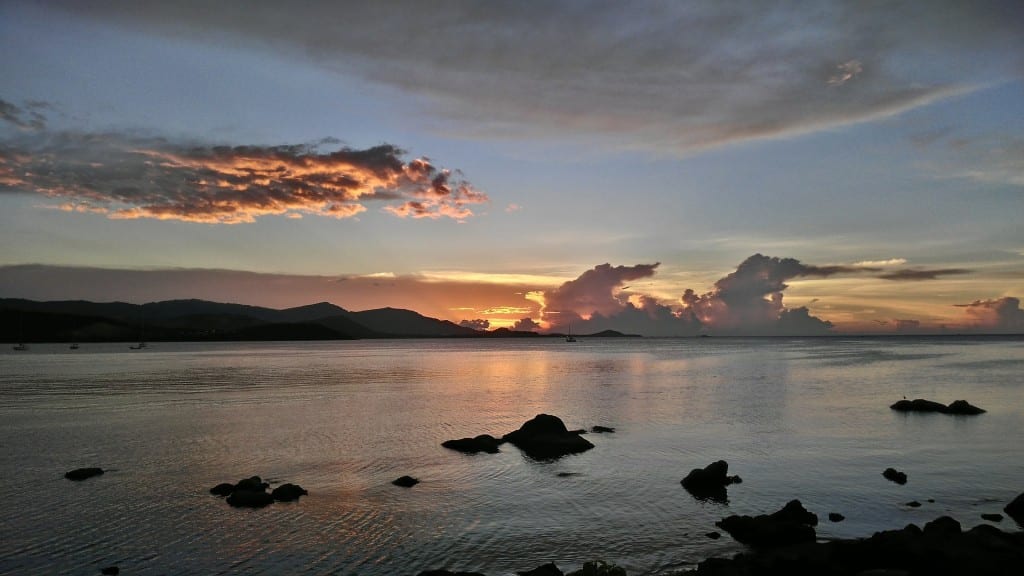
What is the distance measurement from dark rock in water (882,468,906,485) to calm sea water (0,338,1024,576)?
1.91 feet

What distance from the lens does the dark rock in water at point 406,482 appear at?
33.0 meters

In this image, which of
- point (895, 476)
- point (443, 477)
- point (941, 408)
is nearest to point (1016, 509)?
point (895, 476)

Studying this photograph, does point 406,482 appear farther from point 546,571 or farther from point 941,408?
point 941,408

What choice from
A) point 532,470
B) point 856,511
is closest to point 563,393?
point 532,470

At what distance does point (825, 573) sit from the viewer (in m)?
18.2

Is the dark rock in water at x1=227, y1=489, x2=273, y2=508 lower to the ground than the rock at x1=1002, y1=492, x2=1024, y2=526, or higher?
lower

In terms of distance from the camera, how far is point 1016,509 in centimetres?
2684

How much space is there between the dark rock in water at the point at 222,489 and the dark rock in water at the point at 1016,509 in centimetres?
3538

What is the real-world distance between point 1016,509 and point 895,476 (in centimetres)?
695

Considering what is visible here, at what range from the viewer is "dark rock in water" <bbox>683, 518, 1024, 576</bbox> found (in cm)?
1733

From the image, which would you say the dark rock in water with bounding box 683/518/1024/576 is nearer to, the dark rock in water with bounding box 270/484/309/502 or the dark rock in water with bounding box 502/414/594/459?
the dark rock in water with bounding box 270/484/309/502

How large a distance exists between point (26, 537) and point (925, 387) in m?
101

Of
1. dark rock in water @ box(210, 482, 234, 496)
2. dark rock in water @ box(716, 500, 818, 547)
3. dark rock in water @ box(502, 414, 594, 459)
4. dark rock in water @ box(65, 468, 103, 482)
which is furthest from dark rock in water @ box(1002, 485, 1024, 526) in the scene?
dark rock in water @ box(65, 468, 103, 482)

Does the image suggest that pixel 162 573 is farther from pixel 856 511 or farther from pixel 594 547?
pixel 856 511
